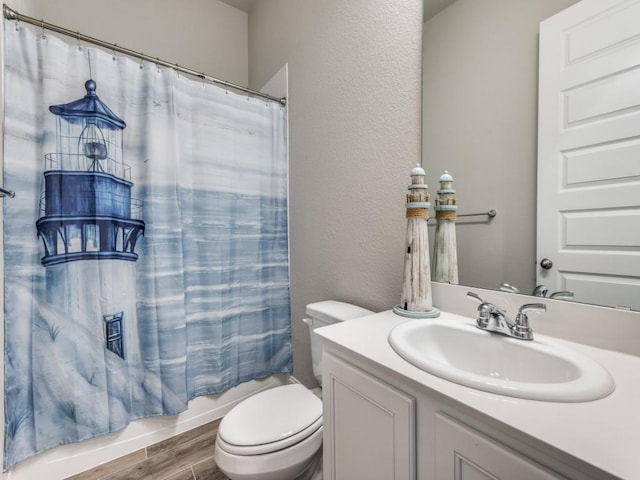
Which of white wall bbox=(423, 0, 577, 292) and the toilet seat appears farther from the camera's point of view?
the toilet seat

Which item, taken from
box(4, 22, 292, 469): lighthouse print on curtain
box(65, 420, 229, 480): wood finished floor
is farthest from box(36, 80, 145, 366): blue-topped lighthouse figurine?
box(65, 420, 229, 480): wood finished floor

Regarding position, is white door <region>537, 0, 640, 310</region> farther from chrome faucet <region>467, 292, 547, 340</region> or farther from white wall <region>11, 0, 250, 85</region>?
white wall <region>11, 0, 250, 85</region>

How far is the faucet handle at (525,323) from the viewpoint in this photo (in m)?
0.73

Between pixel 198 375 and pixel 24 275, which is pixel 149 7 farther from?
pixel 198 375

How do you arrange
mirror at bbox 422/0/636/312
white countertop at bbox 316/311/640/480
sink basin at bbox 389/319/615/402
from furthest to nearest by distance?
mirror at bbox 422/0/636/312 < sink basin at bbox 389/319/615/402 < white countertop at bbox 316/311/640/480

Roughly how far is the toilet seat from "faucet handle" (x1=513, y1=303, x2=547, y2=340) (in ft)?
2.57

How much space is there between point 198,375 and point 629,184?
1936 mm

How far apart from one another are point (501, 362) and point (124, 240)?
160cm

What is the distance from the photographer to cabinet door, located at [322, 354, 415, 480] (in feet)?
2.05

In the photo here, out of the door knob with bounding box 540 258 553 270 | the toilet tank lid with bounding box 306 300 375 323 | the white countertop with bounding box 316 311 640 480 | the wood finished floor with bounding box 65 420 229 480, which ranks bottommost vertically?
the wood finished floor with bounding box 65 420 229 480

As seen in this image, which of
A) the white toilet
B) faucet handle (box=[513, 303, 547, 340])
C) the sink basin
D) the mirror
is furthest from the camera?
the white toilet

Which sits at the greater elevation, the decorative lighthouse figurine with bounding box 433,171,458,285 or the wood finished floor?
the decorative lighthouse figurine with bounding box 433,171,458,285

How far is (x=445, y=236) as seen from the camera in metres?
1.06

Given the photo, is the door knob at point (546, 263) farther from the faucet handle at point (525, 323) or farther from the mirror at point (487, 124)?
the faucet handle at point (525, 323)
